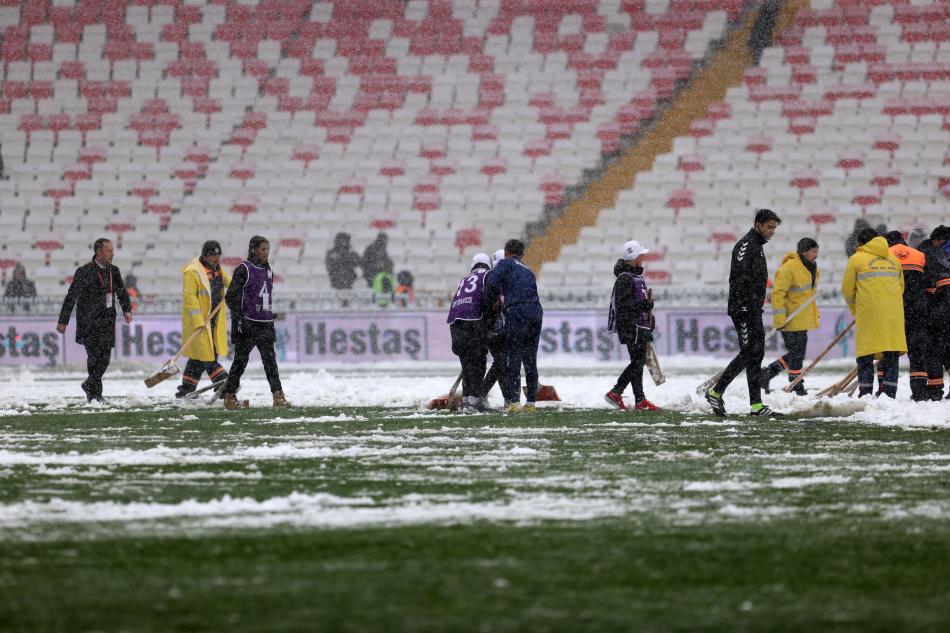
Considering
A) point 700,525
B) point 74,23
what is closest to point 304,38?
point 74,23

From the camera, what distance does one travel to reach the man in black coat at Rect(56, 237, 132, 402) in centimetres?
1462

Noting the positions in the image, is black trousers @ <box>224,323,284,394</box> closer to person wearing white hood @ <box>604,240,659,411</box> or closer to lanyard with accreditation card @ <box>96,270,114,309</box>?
lanyard with accreditation card @ <box>96,270,114,309</box>

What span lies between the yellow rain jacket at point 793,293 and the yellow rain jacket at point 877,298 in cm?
234

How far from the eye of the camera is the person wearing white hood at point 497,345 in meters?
13.4

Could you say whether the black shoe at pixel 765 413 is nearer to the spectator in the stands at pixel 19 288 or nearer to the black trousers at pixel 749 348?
the black trousers at pixel 749 348

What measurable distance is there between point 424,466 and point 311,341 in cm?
1854

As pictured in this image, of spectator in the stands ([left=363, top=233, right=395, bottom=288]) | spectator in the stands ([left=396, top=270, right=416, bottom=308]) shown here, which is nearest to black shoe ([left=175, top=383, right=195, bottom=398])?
spectator in the stands ([left=396, top=270, right=416, bottom=308])

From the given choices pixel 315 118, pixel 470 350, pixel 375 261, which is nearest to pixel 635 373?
pixel 470 350

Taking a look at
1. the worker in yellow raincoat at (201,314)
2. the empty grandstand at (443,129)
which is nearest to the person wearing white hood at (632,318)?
the worker in yellow raincoat at (201,314)

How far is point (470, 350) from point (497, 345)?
34 cm

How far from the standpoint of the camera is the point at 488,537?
17.0 ft

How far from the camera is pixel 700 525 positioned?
5453 millimetres

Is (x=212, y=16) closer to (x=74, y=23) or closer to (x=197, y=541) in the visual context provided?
(x=74, y=23)

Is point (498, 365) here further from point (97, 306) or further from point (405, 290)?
point (405, 290)
